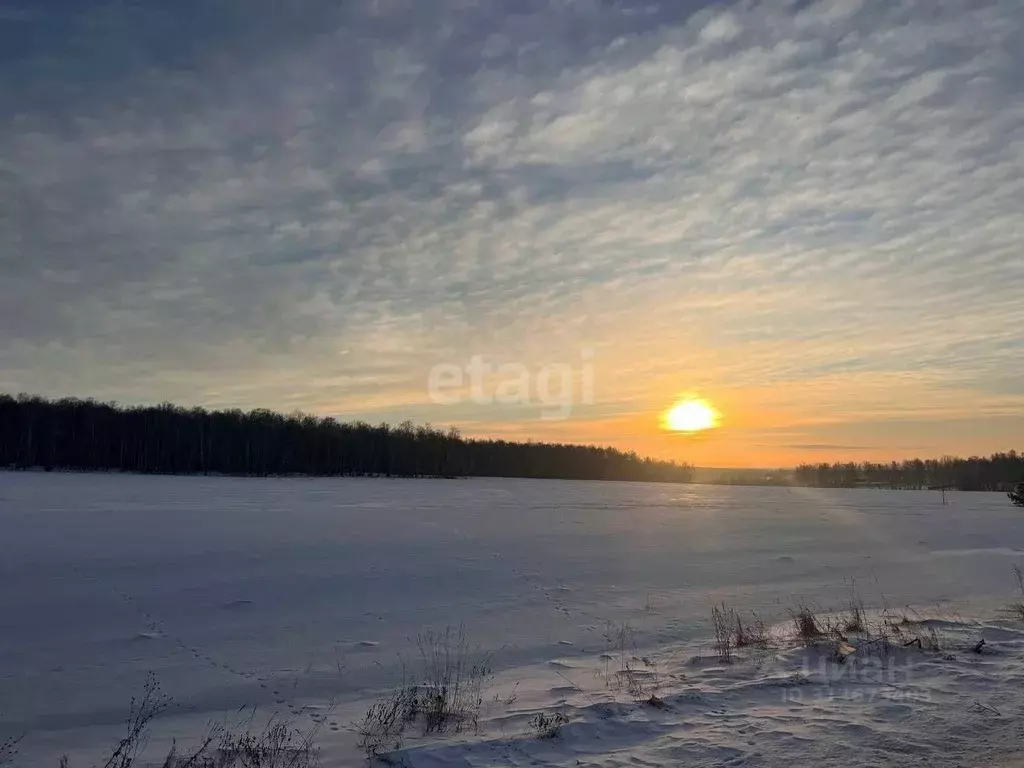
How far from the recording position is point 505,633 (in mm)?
12164

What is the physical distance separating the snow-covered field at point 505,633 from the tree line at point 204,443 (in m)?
51.5

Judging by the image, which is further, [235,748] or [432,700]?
[432,700]

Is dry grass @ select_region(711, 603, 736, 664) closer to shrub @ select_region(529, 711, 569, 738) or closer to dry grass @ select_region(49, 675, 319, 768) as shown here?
shrub @ select_region(529, 711, 569, 738)

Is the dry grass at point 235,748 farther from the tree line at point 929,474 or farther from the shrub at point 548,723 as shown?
the tree line at point 929,474

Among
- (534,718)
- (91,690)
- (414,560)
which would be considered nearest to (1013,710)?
(534,718)

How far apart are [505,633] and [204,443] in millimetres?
77118

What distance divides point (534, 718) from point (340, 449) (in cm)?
8562

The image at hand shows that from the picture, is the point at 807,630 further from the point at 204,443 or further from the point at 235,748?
the point at 204,443

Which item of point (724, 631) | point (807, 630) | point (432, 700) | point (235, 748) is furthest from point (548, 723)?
point (807, 630)

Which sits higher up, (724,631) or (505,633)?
(724,631)

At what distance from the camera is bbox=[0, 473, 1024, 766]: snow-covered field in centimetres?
646

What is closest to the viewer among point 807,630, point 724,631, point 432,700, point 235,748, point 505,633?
point 235,748

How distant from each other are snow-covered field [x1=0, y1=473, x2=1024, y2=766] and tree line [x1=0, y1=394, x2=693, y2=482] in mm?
51467

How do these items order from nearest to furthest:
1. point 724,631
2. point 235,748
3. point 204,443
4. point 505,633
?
1. point 235,748
2. point 724,631
3. point 505,633
4. point 204,443
